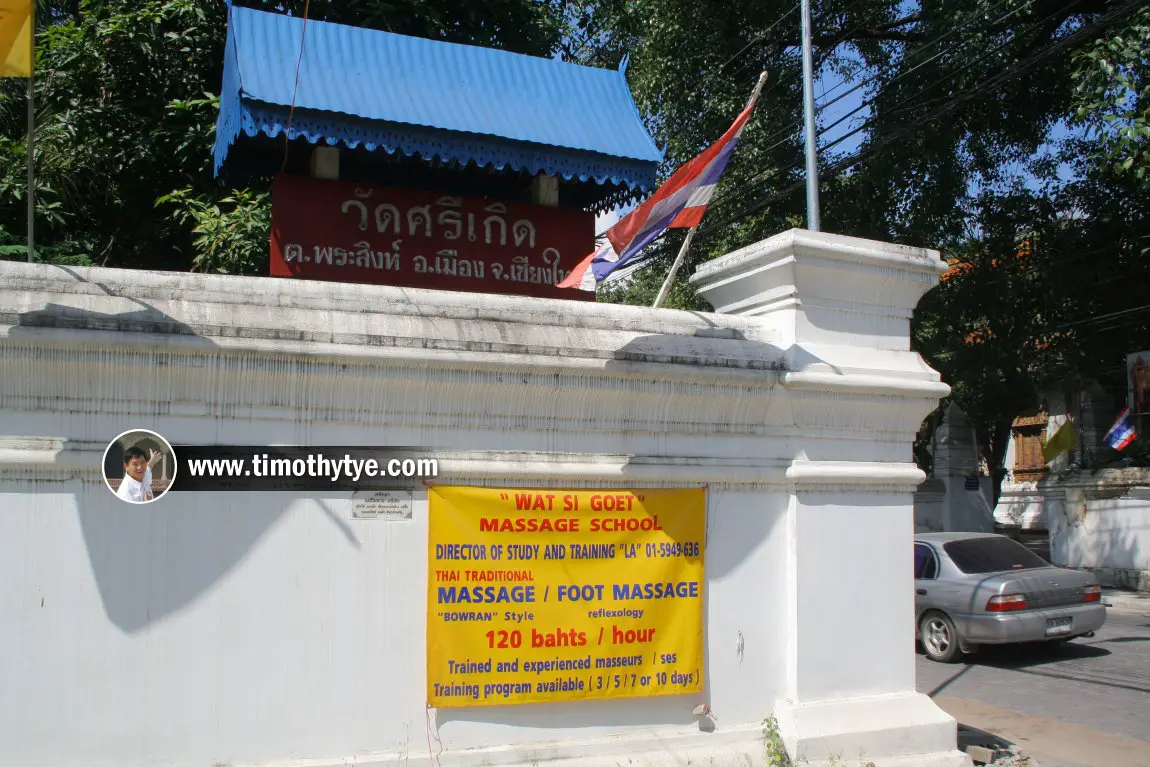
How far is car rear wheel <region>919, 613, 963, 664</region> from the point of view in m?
10.5

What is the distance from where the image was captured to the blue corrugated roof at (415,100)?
6.38 metres

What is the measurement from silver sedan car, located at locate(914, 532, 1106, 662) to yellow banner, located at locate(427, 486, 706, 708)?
590cm

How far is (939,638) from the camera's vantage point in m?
10.6

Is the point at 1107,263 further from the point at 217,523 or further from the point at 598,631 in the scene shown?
the point at 217,523

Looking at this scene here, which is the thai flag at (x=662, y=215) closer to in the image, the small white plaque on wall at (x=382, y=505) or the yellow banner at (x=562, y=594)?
the yellow banner at (x=562, y=594)

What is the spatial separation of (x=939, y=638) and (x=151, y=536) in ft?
28.6

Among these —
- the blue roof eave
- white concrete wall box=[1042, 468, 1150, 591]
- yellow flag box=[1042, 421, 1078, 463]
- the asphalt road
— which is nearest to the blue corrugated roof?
the blue roof eave

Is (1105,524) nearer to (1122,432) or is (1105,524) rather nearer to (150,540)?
(1122,432)

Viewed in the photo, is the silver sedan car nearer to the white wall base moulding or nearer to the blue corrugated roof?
the white wall base moulding

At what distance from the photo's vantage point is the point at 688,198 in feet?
17.5

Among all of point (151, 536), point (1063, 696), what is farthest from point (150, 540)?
point (1063, 696)

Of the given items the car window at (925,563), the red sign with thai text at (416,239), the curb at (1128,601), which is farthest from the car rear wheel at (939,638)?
the red sign with thai text at (416,239)

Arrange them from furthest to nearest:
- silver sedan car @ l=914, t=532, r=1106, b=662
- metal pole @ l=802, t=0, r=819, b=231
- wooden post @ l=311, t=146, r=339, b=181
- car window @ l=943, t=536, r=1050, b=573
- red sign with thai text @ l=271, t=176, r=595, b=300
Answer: car window @ l=943, t=536, r=1050, b=573 < silver sedan car @ l=914, t=532, r=1106, b=662 < metal pole @ l=802, t=0, r=819, b=231 < wooden post @ l=311, t=146, r=339, b=181 < red sign with thai text @ l=271, t=176, r=595, b=300

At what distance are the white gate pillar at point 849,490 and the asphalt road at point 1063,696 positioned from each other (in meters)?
1.74
